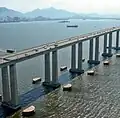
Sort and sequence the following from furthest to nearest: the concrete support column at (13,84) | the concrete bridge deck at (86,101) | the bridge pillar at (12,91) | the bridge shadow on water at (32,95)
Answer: the concrete support column at (13,84) → the bridge pillar at (12,91) → the bridge shadow on water at (32,95) → the concrete bridge deck at (86,101)

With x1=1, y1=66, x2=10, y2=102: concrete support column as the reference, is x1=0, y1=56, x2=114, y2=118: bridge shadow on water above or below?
below

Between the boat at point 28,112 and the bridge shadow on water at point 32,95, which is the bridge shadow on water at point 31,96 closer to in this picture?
the bridge shadow on water at point 32,95

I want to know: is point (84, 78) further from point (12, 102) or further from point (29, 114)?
point (29, 114)

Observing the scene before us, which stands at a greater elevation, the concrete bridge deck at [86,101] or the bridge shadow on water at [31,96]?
the concrete bridge deck at [86,101]

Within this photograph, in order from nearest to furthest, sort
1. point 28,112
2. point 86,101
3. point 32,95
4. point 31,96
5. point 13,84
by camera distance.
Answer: point 28,112, point 86,101, point 13,84, point 31,96, point 32,95

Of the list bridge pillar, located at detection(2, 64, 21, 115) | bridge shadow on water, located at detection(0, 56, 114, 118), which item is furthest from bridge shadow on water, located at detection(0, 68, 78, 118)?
bridge pillar, located at detection(2, 64, 21, 115)

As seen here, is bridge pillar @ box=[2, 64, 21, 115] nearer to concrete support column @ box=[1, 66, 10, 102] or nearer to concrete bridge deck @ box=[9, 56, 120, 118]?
concrete support column @ box=[1, 66, 10, 102]

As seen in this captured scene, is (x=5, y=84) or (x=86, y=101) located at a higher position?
(x=5, y=84)

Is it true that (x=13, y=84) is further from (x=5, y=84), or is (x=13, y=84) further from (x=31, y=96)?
(x=31, y=96)

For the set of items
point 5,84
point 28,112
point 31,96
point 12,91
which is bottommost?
point 31,96

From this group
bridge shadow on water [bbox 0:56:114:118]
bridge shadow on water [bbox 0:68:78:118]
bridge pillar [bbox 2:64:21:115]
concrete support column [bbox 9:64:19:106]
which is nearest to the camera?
bridge shadow on water [bbox 0:68:78:118]

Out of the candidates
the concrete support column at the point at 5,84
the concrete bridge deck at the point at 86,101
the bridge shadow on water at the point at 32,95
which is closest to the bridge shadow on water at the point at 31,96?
the bridge shadow on water at the point at 32,95

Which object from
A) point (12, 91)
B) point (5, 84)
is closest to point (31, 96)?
point (12, 91)
